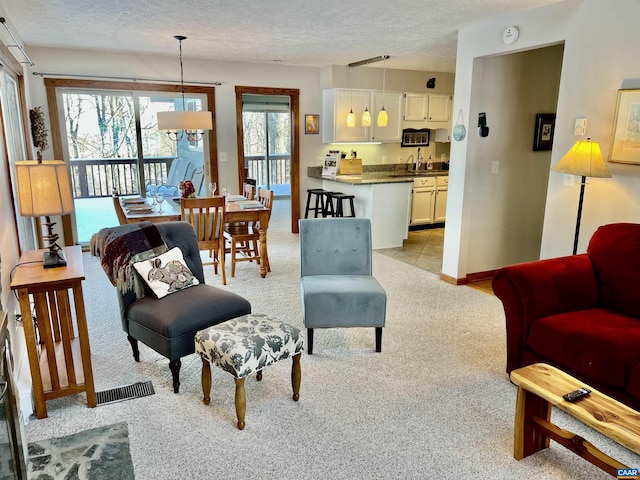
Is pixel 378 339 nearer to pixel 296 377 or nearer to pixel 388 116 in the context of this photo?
pixel 296 377

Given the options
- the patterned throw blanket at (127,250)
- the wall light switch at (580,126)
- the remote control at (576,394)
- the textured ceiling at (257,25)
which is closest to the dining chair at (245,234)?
the textured ceiling at (257,25)

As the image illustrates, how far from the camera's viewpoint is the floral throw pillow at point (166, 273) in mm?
2832

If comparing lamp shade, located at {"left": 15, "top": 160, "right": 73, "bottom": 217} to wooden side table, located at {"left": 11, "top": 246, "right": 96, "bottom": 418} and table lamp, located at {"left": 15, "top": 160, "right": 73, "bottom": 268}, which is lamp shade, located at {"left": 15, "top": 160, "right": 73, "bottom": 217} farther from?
wooden side table, located at {"left": 11, "top": 246, "right": 96, "bottom": 418}

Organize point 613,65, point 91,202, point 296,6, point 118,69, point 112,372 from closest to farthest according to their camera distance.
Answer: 1. point 112,372
2. point 613,65
3. point 296,6
4. point 118,69
5. point 91,202

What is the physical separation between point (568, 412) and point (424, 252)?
168 inches

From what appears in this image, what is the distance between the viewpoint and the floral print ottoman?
225 cm

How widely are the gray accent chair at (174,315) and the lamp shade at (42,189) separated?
69 cm

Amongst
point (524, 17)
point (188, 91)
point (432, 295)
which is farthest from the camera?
point (188, 91)

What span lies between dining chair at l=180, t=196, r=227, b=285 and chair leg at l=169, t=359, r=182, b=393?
6.42ft

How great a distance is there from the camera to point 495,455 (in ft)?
7.11

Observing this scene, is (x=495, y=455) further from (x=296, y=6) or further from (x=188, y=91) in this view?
(x=188, y=91)

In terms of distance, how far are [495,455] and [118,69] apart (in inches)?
223

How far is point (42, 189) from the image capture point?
2381 millimetres

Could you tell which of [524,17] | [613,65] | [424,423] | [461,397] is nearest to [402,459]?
[424,423]
